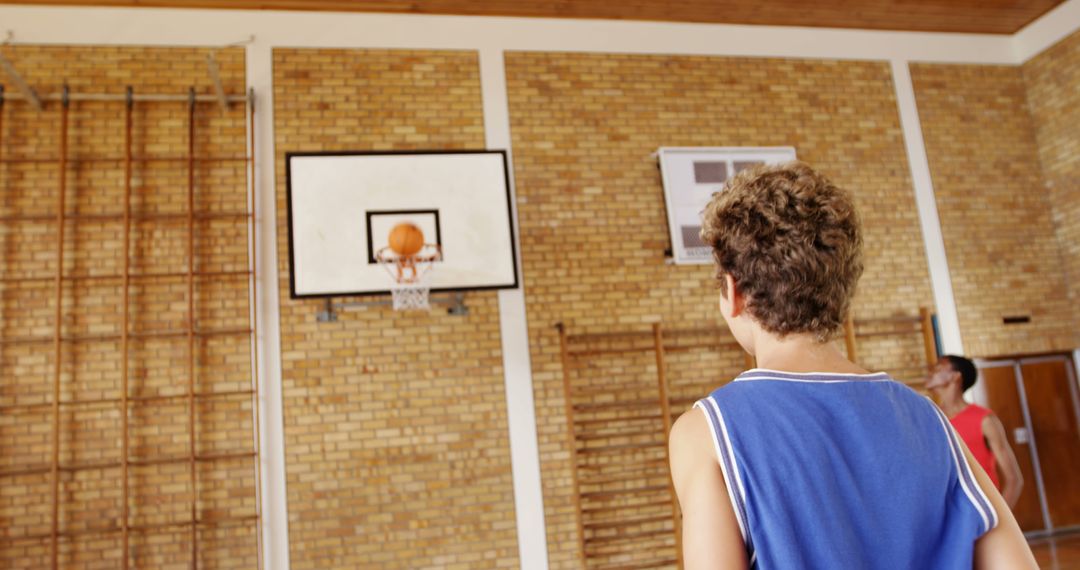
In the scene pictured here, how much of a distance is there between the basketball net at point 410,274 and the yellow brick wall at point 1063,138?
20.2 feet

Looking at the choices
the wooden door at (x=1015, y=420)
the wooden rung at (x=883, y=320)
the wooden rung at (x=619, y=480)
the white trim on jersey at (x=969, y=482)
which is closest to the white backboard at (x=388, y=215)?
the wooden rung at (x=619, y=480)

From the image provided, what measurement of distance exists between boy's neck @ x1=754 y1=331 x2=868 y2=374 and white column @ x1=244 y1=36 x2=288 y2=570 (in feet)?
17.7

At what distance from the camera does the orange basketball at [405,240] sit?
18.9 feet

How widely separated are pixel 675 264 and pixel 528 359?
1.56 meters

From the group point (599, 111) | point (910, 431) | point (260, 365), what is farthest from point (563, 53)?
point (910, 431)

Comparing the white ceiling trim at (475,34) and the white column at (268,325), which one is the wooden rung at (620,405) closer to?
the white column at (268,325)

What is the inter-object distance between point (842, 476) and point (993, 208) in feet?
26.1

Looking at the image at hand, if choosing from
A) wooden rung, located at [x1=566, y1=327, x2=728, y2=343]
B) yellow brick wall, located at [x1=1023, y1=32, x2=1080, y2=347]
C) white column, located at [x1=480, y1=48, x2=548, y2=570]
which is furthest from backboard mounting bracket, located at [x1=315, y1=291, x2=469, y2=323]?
yellow brick wall, located at [x1=1023, y1=32, x2=1080, y2=347]

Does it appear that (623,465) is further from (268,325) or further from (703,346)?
(268,325)

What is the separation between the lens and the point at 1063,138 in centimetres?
775

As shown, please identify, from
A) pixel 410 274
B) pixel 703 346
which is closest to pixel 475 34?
pixel 410 274

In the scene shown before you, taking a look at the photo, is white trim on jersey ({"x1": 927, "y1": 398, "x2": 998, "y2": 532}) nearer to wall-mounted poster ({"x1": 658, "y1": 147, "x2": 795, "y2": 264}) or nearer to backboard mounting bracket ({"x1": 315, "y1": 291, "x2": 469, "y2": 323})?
backboard mounting bracket ({"x1": 315, "y1": 291, "x2": 469, "y2": 323})

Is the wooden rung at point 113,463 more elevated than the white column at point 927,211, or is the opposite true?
the white column at point 927,211

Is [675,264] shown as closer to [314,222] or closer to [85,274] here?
[314,222]
